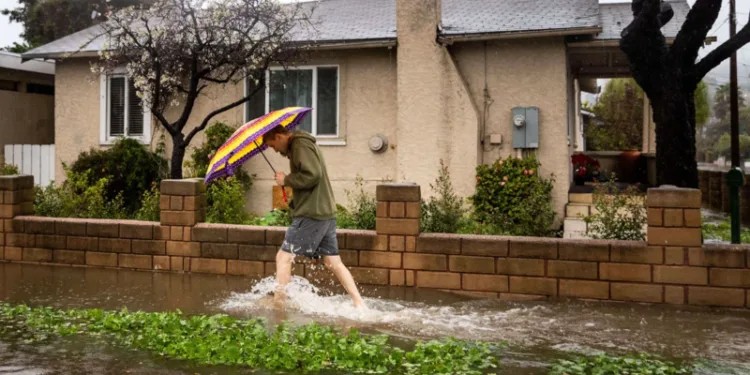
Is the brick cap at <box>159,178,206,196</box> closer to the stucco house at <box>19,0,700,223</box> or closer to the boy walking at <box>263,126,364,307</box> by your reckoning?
the boy walking at <box>263,126,364,307</box>

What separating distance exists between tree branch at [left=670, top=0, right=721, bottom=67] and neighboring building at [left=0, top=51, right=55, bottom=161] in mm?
14271

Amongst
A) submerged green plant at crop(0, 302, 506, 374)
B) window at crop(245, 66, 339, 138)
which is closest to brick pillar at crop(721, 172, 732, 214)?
window at crop(245, 66, 339, 138)

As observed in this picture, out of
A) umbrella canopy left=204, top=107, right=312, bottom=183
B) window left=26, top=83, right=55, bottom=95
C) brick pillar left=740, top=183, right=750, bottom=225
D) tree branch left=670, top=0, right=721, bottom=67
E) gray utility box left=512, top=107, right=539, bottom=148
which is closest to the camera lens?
umbrella canopy left=204, top=107, right=312, bottom=183

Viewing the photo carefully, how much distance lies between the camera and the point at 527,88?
44.5 feet

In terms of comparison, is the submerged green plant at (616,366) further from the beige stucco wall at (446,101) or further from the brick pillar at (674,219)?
the beige stucco wall at (446,101)

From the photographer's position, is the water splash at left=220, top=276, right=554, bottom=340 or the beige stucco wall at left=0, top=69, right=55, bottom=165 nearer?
the water splash at left=220, top=276, right=554, bottom=340

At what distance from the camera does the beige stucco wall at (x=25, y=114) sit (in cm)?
1842

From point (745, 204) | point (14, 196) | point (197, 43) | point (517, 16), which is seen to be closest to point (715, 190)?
point (745, 204)

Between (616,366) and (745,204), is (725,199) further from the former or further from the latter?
(616,366)

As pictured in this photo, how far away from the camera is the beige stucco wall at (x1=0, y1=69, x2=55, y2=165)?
725 inches

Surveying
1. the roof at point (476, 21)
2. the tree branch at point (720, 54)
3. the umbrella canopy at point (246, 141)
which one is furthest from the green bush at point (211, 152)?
the tree branch at point (720, 54)

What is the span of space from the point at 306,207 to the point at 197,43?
7050mm

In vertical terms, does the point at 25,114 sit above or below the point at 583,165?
above

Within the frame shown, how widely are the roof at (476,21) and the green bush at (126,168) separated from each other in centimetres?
216
